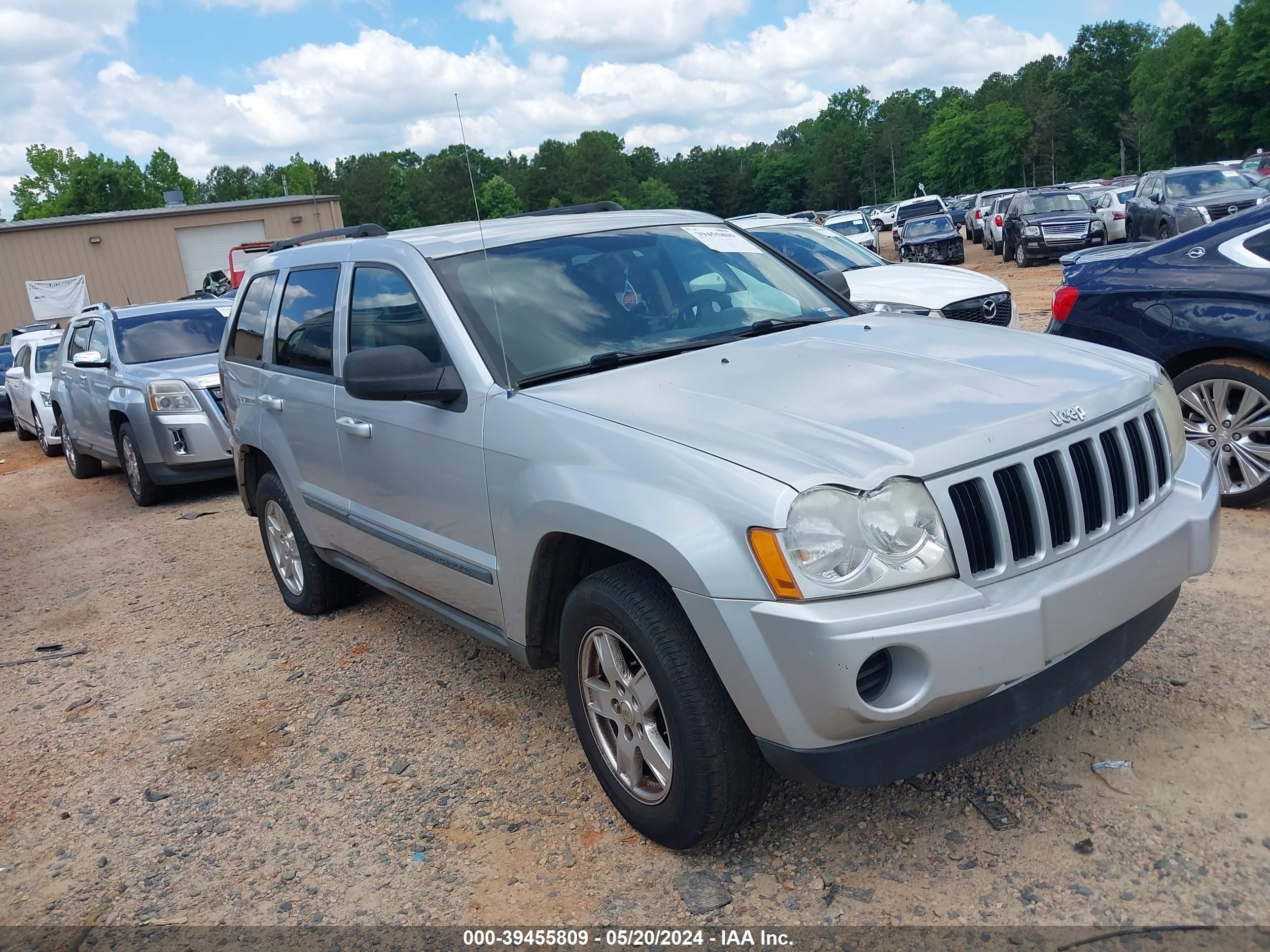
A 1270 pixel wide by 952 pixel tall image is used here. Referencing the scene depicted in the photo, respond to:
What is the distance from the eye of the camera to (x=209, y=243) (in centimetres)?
3588

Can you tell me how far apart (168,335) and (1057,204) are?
69.4 ft

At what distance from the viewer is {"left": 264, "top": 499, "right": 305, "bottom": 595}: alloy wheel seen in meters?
5.53

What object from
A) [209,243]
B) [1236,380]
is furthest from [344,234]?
[209,243]

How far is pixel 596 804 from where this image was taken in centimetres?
345

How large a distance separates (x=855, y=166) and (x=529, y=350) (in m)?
135

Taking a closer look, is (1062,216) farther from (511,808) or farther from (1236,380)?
(511,808)

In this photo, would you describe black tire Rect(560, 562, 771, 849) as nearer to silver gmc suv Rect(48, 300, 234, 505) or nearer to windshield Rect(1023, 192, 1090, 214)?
silver gmc suv Rect(48, 300, 234, 505)

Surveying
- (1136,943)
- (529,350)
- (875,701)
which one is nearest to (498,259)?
(529,350)

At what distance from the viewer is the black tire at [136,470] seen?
9.35 m

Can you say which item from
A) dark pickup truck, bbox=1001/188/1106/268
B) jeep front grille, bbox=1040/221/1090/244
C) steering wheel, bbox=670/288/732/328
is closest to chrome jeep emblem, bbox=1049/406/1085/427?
steering wheel, bbox=670/288/732/328

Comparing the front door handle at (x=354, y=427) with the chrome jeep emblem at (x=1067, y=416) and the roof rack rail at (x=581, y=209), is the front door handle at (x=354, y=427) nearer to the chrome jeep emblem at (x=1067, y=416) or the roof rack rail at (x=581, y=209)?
the roof rack rail at (x=581, y=209)

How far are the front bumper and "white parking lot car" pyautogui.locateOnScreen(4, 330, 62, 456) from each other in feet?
45.1

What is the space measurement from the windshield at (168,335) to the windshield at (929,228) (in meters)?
21.2

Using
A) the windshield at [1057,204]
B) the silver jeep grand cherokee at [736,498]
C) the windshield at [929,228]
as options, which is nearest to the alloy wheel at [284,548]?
the silver jeep grand cherokee at [736,498]
